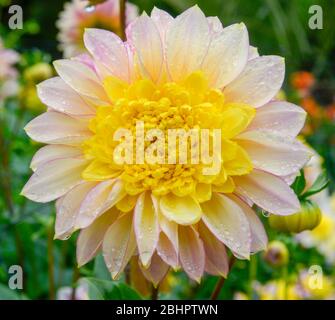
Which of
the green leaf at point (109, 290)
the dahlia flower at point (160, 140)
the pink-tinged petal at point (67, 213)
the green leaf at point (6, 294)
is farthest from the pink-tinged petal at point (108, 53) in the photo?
the green leaf at point (6, 294)

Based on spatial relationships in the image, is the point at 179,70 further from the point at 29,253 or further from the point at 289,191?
the point at 29,253

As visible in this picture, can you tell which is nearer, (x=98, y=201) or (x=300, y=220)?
(x=98, y=201)

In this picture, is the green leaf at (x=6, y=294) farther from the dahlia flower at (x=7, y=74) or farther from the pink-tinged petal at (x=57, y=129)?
the dahlia flower at (x=7, y=74)

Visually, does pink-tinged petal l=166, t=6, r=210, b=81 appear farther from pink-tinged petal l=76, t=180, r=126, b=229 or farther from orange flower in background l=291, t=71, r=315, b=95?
orange flower in background l=291, t=71, r=315, b=95

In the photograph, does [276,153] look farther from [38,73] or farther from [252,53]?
[38,73]

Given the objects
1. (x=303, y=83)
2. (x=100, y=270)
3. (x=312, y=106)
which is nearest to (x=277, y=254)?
(x=100, y=270)

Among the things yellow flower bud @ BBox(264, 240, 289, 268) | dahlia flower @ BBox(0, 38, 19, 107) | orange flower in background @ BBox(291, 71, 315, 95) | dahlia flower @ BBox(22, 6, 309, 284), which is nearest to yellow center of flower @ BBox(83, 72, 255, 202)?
dahlia flower @ BBox(22, 6, 309, 284)
